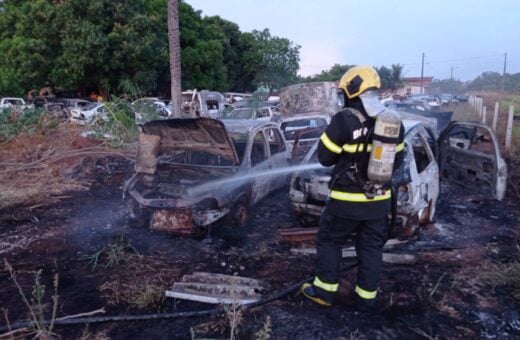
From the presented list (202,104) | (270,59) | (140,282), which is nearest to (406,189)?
(140,282)

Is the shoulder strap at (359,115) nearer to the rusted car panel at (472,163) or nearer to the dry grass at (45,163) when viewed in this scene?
the rusted car panel at (472,163)

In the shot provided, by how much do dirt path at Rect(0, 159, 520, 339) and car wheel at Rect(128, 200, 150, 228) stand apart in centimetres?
12

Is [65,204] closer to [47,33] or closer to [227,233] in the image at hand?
[227,233]

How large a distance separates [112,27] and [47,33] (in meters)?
3.16

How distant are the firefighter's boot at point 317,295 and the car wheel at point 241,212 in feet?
7.03

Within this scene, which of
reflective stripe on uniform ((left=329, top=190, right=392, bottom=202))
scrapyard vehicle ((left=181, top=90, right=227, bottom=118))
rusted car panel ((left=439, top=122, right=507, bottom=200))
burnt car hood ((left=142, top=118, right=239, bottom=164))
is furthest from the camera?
scrapyard vehicle ((left=181, top=90, right=227, bottom=118))

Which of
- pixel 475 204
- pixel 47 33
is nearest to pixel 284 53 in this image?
pixel 47 33

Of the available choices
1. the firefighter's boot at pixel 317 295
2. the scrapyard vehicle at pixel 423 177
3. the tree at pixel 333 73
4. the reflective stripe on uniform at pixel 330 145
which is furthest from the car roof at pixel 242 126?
the tree at pixel 333 73

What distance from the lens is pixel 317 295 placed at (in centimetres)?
373

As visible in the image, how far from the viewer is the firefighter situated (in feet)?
11.3

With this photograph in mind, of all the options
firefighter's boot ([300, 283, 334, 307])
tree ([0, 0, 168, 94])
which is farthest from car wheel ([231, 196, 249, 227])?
tree ([0, 0, 168, 94])

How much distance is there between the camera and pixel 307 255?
195 inches

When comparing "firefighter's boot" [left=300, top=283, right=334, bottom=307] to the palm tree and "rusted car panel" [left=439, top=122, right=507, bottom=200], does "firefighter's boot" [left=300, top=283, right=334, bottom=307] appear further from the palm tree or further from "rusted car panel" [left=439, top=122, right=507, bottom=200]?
the palm tree

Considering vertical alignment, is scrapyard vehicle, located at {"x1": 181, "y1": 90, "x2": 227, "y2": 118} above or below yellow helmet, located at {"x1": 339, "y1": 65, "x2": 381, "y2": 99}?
below
